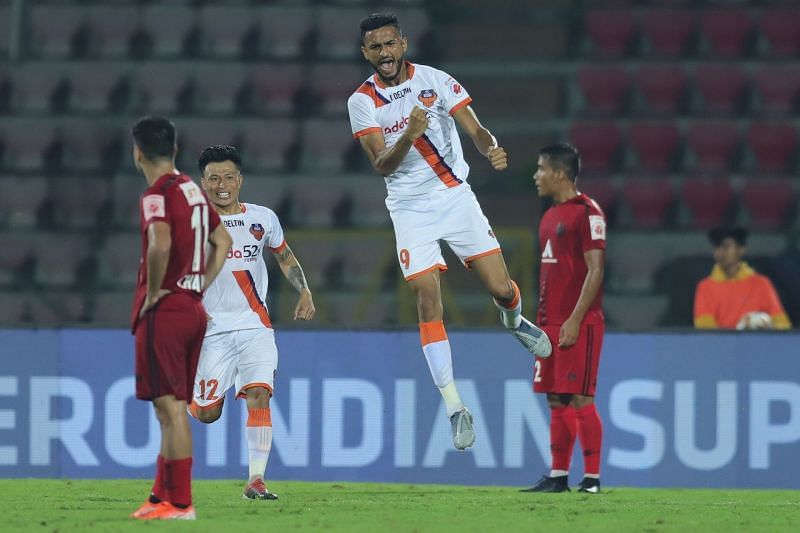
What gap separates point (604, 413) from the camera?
33.5 ft

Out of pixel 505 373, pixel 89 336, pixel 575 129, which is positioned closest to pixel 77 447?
pixel 89 336

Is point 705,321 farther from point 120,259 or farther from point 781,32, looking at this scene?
point 120,259

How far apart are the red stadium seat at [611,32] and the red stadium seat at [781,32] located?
123 cm

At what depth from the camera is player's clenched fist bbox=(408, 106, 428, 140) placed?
7.53 metres

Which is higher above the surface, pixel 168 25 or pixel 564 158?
pixel 168 25

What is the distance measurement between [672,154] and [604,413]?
422 cm

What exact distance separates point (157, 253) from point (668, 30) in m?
9.14

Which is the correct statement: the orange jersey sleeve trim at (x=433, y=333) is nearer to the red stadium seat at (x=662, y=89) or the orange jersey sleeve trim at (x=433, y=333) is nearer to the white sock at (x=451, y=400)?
the white sock at (x=451, y=400)

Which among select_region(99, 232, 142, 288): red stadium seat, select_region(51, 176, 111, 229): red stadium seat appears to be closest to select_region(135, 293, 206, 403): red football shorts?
select_region(99, 232, 142, 288): red stadium seat

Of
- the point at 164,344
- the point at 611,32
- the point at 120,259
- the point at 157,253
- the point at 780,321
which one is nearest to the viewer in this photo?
the point at 157,253

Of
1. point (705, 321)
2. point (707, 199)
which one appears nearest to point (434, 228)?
point (705, 321)

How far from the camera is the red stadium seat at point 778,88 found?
1406cm

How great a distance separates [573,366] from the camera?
28.8 feet

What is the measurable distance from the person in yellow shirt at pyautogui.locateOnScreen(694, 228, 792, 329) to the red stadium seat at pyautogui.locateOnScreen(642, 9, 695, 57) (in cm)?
364
